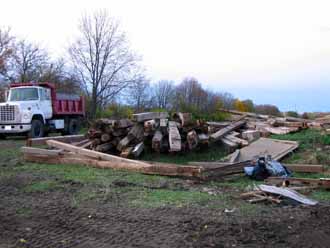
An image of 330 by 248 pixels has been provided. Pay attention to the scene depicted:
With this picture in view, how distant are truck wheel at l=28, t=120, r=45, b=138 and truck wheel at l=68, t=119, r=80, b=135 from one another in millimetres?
2907

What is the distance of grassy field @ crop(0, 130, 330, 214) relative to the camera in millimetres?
7367

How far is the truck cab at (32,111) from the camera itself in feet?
68.4

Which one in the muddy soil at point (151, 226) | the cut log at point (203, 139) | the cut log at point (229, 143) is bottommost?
the muddy soil at point (151, 226)

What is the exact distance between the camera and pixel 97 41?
38.6m

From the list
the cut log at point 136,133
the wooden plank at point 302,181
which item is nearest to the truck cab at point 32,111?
the cut log at point 136,133

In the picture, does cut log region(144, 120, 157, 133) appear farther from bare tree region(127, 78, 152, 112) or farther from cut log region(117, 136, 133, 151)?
bare tree region(127, 78, 152, 112)

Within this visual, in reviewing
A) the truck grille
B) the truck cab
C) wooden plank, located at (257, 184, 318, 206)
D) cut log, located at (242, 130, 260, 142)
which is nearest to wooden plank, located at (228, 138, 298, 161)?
cut log, located at (242, 130, 260, 142)

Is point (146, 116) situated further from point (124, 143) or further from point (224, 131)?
point (224, 131)

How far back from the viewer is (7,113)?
821 inches

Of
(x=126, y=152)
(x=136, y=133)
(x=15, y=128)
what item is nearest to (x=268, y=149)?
(x=136, y=133)

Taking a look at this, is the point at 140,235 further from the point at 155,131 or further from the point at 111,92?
the point at 111,92

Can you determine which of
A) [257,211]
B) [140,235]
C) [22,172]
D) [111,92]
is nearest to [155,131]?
[22,172]

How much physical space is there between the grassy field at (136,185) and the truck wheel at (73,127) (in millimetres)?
12419

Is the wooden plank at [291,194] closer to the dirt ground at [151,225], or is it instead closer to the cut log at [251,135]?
the dirt ground at [151,225]
